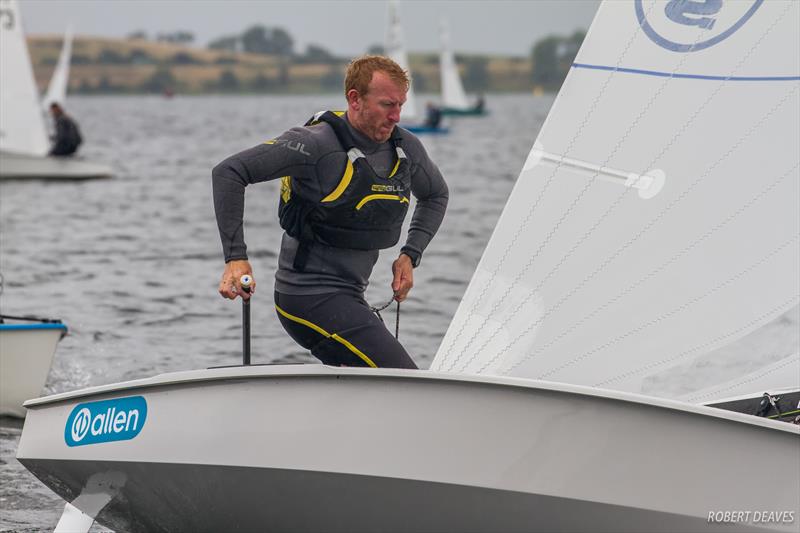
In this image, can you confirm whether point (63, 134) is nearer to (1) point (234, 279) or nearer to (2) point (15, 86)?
(2) point (15, 86)

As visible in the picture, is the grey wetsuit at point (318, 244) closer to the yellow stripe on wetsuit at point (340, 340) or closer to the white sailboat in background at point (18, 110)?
the yellow stripe on wetsuit at point (340, 340)

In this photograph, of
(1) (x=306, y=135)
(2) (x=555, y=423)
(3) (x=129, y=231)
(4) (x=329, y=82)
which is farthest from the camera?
(4) (x=329, y=82)

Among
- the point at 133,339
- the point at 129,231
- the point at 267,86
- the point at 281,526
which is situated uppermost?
the point at 267,86

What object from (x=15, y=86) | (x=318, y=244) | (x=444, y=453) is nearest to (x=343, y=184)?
(x=318, y=244)

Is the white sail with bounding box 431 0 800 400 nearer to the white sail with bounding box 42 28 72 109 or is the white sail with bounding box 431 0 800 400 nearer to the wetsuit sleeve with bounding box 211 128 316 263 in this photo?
the wetsuit sleeve with bounding box 211 128 316 263

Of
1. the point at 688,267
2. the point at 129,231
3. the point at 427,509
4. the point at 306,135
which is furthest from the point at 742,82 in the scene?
the point at 129,231

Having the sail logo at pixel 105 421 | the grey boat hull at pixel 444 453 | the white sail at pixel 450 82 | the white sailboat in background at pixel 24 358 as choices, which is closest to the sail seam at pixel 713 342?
the grey boat hull at pixel 444 453

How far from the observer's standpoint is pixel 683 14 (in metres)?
4.62

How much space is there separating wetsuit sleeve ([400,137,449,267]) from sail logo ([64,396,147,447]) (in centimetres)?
95

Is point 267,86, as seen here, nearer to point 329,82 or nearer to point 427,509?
point 329,82

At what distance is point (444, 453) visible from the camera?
3602 millimetres

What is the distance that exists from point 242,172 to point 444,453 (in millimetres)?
954

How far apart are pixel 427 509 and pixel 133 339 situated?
17.8 ft

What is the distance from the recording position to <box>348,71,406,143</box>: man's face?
12.5 ft
